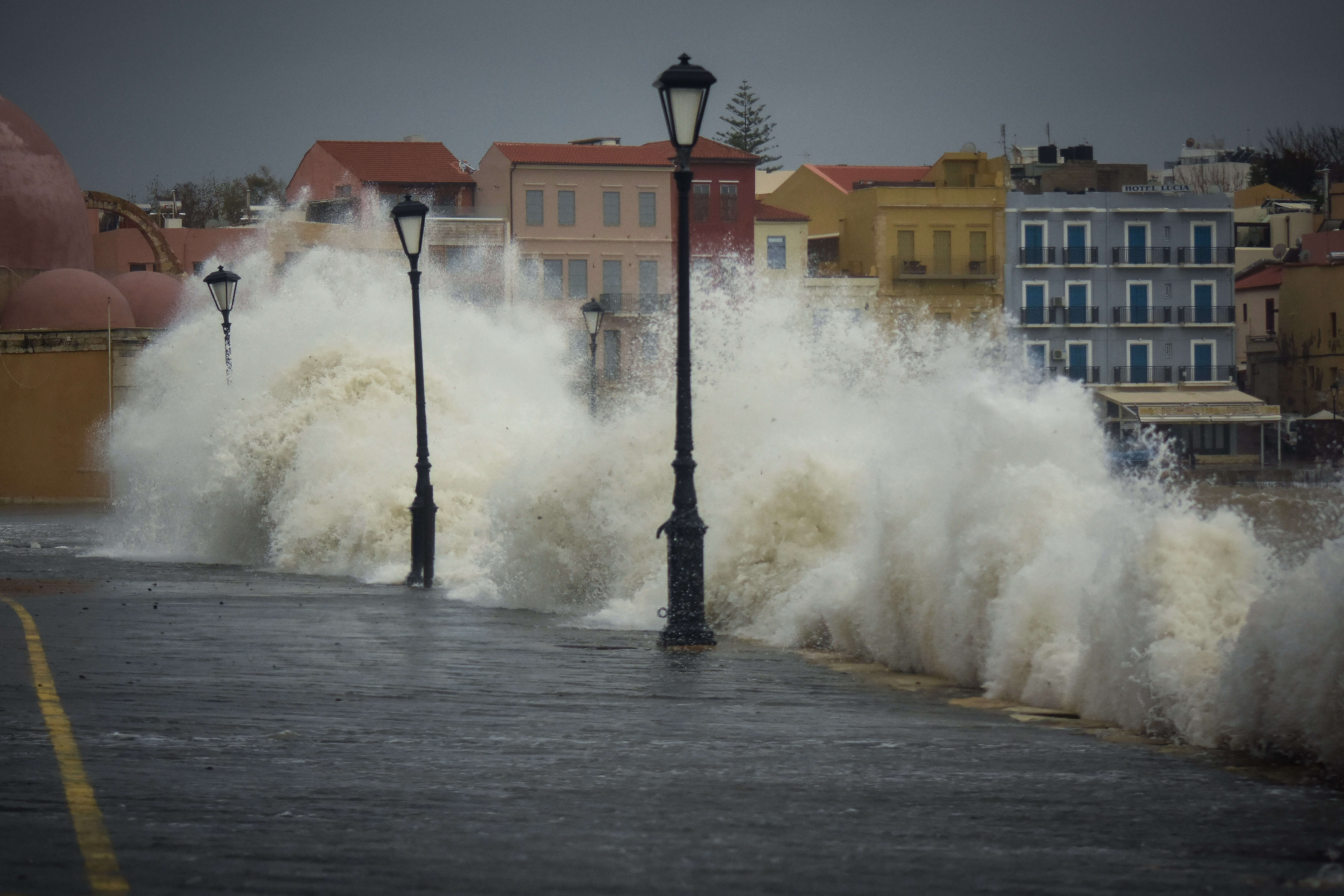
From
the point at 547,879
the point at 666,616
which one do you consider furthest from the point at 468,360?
the point at 547,879

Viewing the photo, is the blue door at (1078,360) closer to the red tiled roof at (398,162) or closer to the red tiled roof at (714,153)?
the red tiled roof at (714,153)

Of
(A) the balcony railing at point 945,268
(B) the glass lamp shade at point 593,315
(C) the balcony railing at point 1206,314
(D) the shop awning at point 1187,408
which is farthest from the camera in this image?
(C) the balcony railing at point 1206,314

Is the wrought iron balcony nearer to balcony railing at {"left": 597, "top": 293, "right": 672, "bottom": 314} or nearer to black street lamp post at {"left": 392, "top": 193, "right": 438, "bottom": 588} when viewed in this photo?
balcony railing at {"left": 597, "top": 293, "right": 672, "bottom": 314}

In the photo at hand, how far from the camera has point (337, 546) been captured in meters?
23.2

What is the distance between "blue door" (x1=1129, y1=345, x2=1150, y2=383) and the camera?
218ft

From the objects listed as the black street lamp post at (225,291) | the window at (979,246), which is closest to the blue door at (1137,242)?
the window at (979,246)

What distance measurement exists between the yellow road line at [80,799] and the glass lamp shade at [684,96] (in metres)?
6.04

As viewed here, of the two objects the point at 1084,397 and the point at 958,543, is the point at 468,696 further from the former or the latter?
the point at 1084,397

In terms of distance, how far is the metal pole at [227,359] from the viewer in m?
27.7

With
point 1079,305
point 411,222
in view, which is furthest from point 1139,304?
point 411,222

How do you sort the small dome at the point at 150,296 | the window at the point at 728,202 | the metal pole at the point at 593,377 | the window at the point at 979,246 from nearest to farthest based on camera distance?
the metal pole at the point at 593,377
the small dome at the point at 150,296
the window at the point at 728,202
the window at the point at 979,246

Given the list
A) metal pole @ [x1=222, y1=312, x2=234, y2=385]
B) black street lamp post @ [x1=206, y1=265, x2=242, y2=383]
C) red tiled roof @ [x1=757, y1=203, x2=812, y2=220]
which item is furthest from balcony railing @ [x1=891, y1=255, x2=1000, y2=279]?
black street lamp post @ [x1=206, y1=265, x2=242, y2=383]

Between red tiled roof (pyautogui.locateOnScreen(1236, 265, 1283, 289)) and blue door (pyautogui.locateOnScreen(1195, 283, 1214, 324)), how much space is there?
3359mm

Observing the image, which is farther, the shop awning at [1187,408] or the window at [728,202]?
the window at [728,202]
